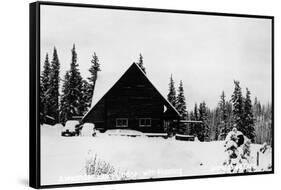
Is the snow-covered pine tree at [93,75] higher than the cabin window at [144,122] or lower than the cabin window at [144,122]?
higher

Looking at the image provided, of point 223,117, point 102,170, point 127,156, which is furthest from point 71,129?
point 223,117

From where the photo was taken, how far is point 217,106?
314 inches

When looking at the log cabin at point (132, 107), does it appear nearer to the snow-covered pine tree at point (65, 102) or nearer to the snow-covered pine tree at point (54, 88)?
the snow-covered pine tree at point (65, 102)

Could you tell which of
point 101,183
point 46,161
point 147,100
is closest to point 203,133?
point 147,100

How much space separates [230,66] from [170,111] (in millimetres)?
967

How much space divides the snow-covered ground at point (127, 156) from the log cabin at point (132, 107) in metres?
0.14

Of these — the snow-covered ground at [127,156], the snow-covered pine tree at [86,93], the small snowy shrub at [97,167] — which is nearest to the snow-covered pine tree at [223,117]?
the snow-covered ground at [127,156]

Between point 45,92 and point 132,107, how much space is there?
39.7 inches

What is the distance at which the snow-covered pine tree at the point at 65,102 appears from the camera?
7035mm

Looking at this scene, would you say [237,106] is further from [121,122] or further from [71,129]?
[71,129]

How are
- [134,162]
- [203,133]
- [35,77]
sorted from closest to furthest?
[35,77] < [134,162] < [203,133]

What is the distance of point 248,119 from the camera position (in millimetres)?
8195

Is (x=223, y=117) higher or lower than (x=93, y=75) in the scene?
lower

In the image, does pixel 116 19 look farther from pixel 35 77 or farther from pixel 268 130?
pixel 268 130
